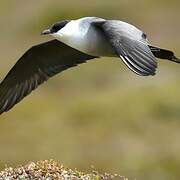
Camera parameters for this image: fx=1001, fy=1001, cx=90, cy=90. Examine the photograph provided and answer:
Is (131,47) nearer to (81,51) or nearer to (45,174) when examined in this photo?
(81,51)

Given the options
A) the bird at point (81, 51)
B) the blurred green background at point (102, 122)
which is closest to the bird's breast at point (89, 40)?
the bird at point (81, 51)

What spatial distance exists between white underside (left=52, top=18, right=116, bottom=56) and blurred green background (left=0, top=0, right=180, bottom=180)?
6.97 m

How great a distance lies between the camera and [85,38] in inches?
341

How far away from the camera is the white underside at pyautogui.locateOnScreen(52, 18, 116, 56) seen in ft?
28.3

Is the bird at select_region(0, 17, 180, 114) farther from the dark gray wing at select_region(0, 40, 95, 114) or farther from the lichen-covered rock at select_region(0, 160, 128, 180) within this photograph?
the lichen-covered rock at select_region(0, 160, 128, 180)

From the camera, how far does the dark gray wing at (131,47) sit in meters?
7.74

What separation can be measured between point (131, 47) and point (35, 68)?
7.70 feet

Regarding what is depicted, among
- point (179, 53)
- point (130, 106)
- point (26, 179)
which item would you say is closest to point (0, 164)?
point (130, 106)

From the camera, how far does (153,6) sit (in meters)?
35.5

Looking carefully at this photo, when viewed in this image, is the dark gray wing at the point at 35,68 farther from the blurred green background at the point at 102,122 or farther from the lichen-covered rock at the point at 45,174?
the blurred green background at the point at 102,122

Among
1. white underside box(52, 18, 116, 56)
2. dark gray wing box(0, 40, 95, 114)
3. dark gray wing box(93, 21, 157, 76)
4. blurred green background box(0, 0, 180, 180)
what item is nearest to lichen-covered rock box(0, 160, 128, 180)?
dark gray wing box(93, 21, 157, 76)

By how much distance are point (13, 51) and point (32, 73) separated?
66.9ft

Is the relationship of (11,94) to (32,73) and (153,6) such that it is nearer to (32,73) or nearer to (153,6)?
(32,73)

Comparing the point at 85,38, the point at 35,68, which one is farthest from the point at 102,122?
the point at 85,38
